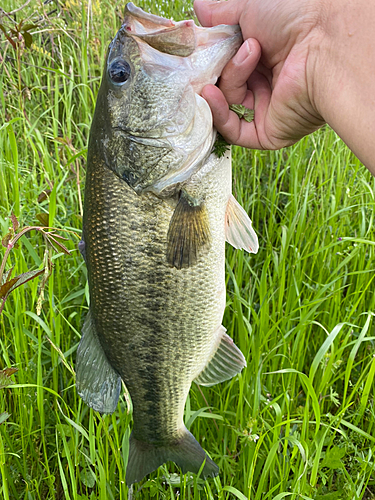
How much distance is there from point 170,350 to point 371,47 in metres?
1.12

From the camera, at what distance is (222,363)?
175 centimetres

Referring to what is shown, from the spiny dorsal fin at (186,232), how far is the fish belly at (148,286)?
0.09 ft

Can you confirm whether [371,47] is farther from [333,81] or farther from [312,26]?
[312,26]

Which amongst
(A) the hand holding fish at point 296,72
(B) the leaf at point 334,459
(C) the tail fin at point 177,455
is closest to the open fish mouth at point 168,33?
(A) the hand holding fish at point 296,72

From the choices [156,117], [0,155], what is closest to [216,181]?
[156,117]

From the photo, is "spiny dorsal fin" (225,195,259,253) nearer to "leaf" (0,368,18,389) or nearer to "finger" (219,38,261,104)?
"finger" (219,38,261,104)

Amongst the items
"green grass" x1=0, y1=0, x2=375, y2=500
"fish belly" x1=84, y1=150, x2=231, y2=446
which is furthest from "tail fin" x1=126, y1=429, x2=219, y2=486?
"fish belly" x1=84, y1=150, x2=231, y2=446

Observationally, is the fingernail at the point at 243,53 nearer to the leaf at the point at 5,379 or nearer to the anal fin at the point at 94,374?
the anal fin at the point at 94,374

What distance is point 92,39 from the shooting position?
157 inches

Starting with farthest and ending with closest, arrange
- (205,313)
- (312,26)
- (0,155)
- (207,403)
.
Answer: (0,155) < (207,403) < (205,313) < (312,26)

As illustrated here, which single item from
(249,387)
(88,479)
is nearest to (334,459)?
(249,387)

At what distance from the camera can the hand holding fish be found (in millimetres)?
1280

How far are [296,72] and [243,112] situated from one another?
0.23 meters

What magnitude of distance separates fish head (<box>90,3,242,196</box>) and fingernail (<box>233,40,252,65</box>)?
25mm
